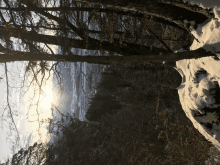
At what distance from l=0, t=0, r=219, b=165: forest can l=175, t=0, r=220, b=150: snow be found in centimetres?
18

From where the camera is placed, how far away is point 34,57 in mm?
3176

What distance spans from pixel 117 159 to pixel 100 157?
3.36ft

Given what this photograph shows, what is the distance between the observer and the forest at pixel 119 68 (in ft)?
10.9

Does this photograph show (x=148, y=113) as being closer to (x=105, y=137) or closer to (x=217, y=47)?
(x=105, y=137)

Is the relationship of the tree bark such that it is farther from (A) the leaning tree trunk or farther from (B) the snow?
(A) the leaning tree trunk

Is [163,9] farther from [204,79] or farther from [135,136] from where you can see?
[135,136]

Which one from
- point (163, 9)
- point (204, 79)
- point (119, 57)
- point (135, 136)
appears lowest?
point (135, 136)

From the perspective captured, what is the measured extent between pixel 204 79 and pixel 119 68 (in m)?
8.85

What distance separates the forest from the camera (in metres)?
3.31

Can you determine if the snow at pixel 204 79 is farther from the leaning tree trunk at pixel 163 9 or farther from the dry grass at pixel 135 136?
the dry grass at pixel 135 136

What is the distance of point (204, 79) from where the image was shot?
10.9 feet

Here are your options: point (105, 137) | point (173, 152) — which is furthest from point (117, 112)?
point (173, 152)

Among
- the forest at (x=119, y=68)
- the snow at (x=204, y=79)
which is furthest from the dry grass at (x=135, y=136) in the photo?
the snow at (x=204, y=79)

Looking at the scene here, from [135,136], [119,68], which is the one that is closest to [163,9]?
[135,136]
